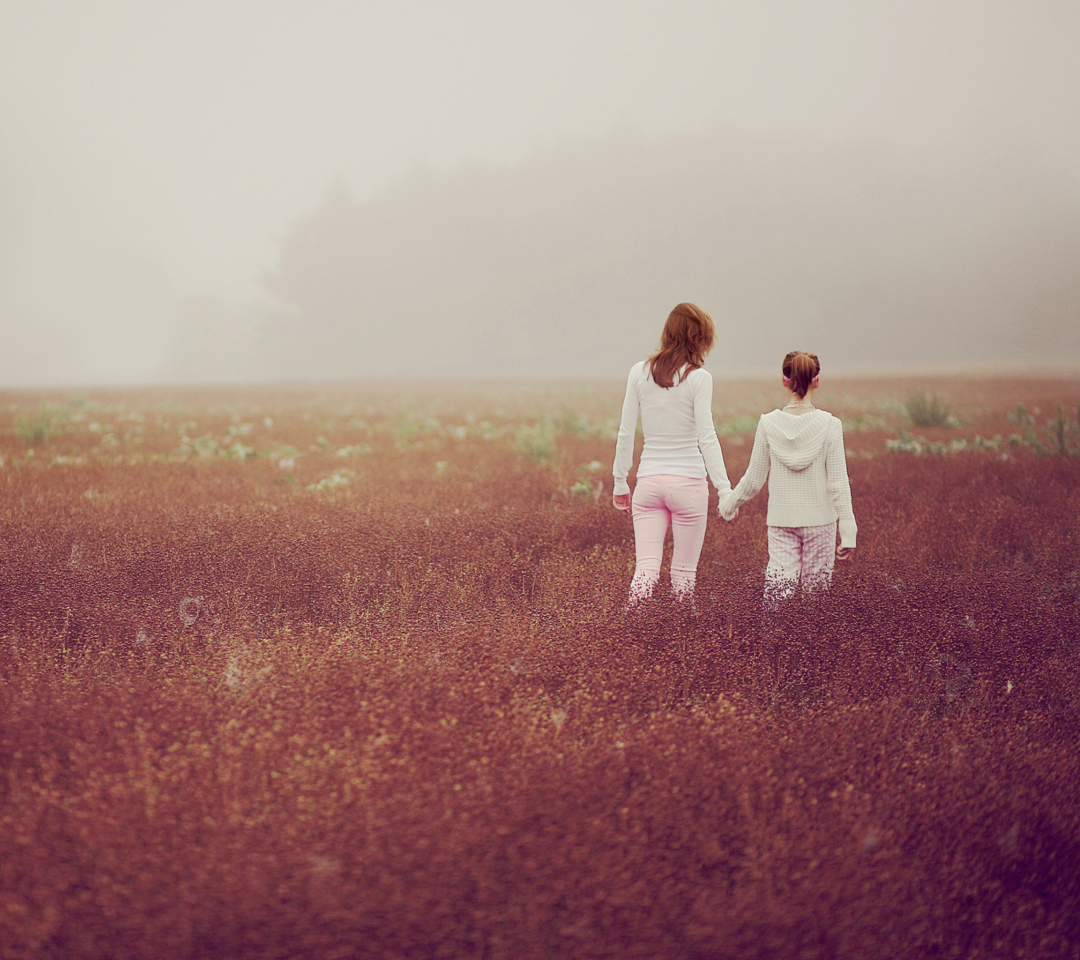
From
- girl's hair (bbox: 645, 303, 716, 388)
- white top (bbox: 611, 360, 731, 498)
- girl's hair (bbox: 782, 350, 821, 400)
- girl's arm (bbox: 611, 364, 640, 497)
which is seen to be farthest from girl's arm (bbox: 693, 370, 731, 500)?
girl's hair (bbox: 782, 350, 821, 400)

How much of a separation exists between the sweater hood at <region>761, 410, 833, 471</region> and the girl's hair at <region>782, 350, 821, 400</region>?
145mm

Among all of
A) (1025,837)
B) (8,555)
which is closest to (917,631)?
(1025,837)

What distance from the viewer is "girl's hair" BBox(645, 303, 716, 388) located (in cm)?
389

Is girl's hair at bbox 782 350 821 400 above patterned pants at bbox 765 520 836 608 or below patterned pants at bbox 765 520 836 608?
above

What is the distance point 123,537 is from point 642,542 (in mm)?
3414

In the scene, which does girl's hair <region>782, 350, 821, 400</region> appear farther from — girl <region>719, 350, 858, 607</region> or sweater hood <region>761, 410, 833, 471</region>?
sweater hood <region>761, 410, 833, 471</region>

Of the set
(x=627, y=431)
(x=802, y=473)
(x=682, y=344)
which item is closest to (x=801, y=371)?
(x=802, y=473)

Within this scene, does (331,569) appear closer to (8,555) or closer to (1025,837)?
(8,555)

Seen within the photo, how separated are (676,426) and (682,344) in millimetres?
406

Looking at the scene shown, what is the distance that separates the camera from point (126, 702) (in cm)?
261

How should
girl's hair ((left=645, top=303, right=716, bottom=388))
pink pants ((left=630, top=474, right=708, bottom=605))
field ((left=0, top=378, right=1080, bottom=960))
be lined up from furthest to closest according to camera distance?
pink pants ((left=630, top=474, right=708, bottom=605)) < girl's hair ((left=645, top=303, right=716, bottom=388)) < field ((left=0, top=378, right=1080, bottom=960))

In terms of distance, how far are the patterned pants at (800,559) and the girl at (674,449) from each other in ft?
1.43

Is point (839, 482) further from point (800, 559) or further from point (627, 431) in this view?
point (627, 431)

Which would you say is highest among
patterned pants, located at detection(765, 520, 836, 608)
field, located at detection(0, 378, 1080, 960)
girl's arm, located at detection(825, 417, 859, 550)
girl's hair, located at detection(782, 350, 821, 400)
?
girl's hair, located at detection(782, 350, 821, 400)
